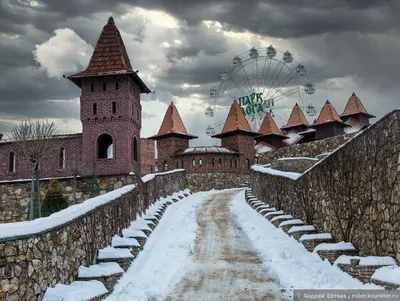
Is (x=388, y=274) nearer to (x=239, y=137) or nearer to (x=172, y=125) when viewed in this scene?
(x=239, y=137)

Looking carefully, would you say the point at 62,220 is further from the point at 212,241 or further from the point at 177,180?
the point at 177,180

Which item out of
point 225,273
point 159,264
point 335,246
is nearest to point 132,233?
point 159,264

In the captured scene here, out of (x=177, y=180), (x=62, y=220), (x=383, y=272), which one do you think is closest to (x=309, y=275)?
(x=383, y=272)

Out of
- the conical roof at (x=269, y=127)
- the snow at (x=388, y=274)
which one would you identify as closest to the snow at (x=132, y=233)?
the snow at (x=388, y=274)

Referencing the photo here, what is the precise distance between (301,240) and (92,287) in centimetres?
521

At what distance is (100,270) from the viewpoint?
754 cm

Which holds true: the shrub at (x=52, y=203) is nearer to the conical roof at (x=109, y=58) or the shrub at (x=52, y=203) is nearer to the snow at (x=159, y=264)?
the conical roof at (x=109, y=58)

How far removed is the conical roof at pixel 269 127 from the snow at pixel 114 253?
4004cm

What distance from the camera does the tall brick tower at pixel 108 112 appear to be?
25656 millimetres

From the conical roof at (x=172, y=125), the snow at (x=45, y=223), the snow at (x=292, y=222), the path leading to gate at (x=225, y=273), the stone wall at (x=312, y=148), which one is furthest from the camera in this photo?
the conical roof at (x=172, y=125)

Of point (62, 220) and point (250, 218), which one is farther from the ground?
point (62, 220)

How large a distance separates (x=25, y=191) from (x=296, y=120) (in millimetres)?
36080

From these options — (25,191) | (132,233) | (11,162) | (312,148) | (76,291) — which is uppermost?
(312,148)

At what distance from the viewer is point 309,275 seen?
7.59 meters
